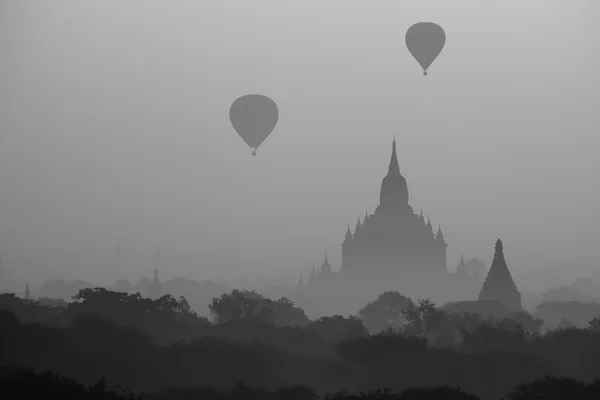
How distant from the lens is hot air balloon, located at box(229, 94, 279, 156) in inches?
3349

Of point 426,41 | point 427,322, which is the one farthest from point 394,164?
point 427,322

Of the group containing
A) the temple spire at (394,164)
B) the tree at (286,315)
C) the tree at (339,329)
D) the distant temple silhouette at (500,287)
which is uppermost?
the temple spire at (394,164)

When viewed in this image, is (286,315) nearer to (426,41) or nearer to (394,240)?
(426,41)

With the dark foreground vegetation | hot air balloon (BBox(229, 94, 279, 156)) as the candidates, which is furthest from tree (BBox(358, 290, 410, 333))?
the dark foreground vegetation

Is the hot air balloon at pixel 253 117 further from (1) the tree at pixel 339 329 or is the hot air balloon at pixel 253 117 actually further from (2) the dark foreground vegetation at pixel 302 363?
(2) the dark foreground vegetation at pixel 302 363

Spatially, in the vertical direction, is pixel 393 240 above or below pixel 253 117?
below

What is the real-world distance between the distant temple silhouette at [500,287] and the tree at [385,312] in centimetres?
912

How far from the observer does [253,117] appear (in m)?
84.9

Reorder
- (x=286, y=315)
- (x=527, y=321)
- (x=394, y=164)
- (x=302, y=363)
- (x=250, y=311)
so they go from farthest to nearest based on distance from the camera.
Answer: (x=394, y=164)
(x=286, y=315)
(x=527, y=321)
(x=250, y=311)
(x=302, y=363)

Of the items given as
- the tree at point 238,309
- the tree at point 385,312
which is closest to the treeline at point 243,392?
the tree at point 238,309

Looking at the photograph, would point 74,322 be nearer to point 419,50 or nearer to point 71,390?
point 71,390

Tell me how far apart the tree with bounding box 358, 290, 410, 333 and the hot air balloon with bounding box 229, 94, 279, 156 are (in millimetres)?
21129

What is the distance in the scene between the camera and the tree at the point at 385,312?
8050 centimetres

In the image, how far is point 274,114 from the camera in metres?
86.2
